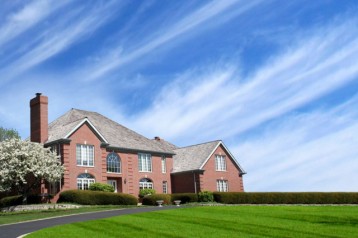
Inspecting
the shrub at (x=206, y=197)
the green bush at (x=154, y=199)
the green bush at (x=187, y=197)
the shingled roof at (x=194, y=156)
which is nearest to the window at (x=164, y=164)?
the shingled roof at (x=194, y=156)

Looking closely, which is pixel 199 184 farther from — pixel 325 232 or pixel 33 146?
pixel 325 232

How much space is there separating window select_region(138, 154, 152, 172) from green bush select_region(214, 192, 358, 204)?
8.91 meters

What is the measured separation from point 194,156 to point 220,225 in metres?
34.9

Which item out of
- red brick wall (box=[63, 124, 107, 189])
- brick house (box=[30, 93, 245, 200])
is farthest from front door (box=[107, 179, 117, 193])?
red brick wall (box=[63, 124, 107, 189])

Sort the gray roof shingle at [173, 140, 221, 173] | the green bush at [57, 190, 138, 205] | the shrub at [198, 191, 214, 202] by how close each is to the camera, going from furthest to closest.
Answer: the gray roof shingle at [173, 140, 221, 173]
the shrub at [198, 191, 214, 202]
the green bush at [57, 190, 138, 205]

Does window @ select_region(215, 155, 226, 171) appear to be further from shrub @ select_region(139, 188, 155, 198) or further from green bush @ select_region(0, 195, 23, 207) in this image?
green bush @ select_region(0, 195, 23, 207)

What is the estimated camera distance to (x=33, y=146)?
4222 cm

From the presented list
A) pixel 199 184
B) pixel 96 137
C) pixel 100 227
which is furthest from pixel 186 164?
pixel 100 227

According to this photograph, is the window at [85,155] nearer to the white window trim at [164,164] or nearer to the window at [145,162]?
the window at [145,162]

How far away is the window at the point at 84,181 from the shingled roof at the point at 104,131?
4025 millimetres

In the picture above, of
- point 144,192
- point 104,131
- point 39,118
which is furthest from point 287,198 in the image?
point 39,118

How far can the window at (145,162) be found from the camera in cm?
5422

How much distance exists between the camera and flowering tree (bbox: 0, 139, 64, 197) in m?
40.7

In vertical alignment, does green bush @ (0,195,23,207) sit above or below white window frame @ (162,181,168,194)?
below
